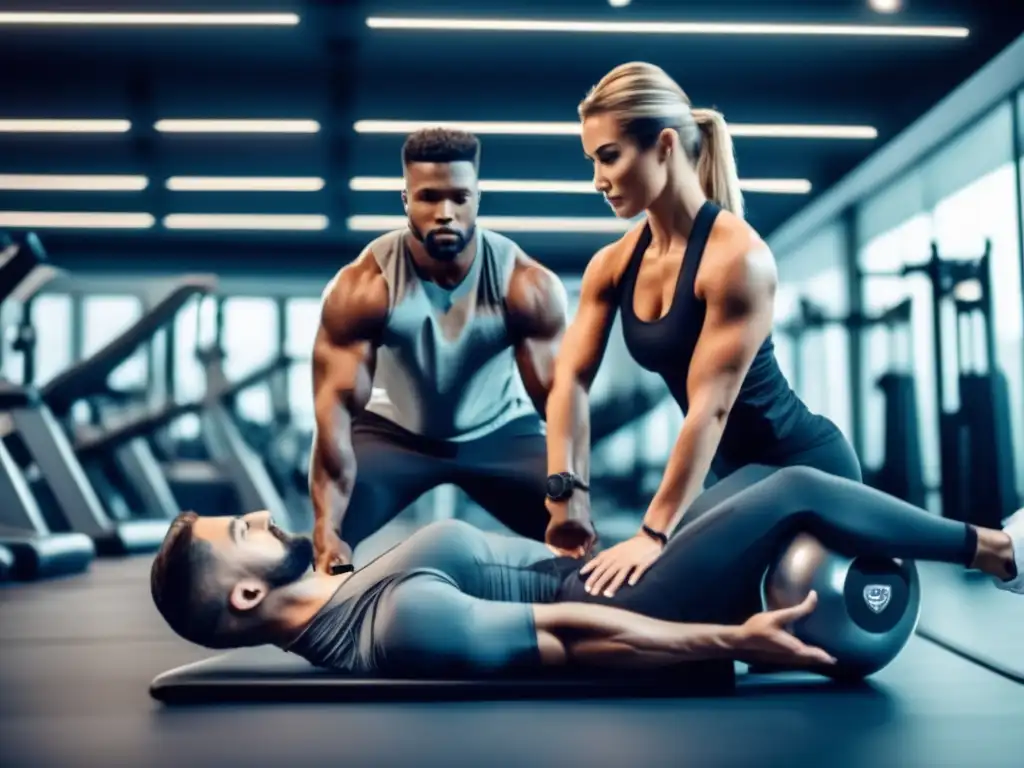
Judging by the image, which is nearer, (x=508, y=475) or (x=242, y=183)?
(x=508, y=475)

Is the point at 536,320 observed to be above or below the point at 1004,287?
below

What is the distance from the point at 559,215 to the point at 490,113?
7.03ft

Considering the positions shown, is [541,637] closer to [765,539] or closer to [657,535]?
[657,535]

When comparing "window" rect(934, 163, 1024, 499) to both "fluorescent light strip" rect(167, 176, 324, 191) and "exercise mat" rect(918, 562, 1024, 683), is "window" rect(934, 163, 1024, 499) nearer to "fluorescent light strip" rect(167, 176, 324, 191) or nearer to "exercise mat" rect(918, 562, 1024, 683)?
"exercise mat" rect(918, 562, 1024, 683)

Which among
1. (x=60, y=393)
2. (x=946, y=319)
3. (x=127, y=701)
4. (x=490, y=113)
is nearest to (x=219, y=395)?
(x=60, y=393)

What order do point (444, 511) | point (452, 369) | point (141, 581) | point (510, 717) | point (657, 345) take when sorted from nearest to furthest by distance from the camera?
point (510, 717), point (657, 345), point (452, 369), point (141, 581), point (444, 511)

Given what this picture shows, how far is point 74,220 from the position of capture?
8203 mm

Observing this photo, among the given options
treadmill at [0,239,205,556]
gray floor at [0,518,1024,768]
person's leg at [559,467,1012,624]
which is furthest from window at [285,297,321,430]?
person's leg at [559,467,1012,624]

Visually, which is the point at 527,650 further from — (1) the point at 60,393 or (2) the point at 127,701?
(1) the point at 60,393

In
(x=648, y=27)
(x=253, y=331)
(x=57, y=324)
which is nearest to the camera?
(x=648, y=27)

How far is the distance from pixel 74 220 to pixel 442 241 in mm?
6730

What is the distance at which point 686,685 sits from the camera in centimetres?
187

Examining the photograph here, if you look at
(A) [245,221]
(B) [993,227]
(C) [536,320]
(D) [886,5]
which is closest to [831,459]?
(C) [536,320]

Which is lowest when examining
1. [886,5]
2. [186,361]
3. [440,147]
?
[440,147]
